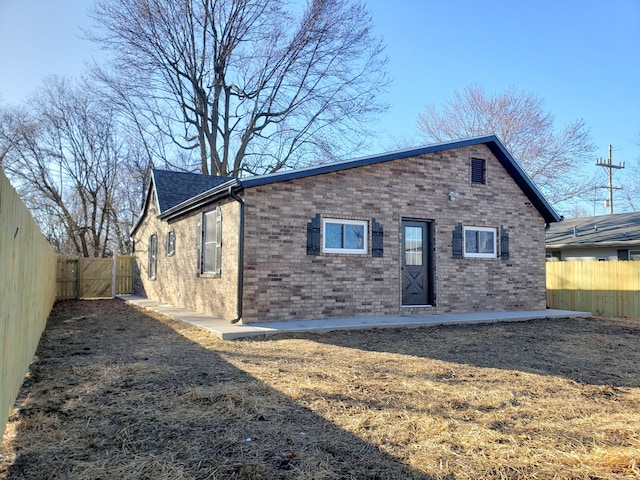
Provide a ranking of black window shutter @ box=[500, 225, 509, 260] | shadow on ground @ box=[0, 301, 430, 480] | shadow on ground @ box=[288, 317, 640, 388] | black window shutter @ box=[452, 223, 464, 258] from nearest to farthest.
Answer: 1. shadow on ground @ box=[0, 301, 430, 480]
2. shadow on ground @ box=[288, 317, 640, 388]
3. black window shutter @ box=[452, 223, 464, 258]
4. black window shutter @ box=[500, 225, 509, 260]

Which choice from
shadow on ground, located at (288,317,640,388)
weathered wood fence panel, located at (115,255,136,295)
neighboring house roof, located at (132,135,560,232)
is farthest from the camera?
weathered wood fence panel, located at (115,255,136,295)

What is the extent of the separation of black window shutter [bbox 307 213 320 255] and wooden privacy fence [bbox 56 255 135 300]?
12.2m

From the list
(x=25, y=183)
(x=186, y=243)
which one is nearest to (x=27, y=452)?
(x=186, y=243)

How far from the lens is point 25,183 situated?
84.3ft

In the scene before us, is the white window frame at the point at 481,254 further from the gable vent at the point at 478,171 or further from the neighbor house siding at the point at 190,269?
the neighbor house siding at the point at 190,269

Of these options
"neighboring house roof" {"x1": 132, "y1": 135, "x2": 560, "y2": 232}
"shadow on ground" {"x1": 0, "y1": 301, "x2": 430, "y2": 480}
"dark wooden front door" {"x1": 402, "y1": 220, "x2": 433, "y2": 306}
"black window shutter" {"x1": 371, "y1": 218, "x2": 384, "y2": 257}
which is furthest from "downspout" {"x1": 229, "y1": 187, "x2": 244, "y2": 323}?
"dark wooden front door" {"x1": 402, "y1": 220, "x2": 433, "y2": 306}

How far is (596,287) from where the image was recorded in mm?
14039

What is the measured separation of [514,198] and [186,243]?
29.7ft

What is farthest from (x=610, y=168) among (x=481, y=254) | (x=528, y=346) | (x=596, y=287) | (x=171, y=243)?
(x=171, y=243)

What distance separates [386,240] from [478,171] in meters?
3.42

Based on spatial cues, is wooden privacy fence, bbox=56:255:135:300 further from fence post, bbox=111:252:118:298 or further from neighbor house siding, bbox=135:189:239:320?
neighbor house siding, bbox=135:189:239:320

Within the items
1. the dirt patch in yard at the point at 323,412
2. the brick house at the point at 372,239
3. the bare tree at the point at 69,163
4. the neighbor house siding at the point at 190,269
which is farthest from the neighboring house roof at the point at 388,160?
the bare tree at the point at 69,163

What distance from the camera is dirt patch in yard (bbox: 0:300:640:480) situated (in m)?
2.91

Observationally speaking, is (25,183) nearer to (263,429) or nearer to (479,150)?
(479,150)
